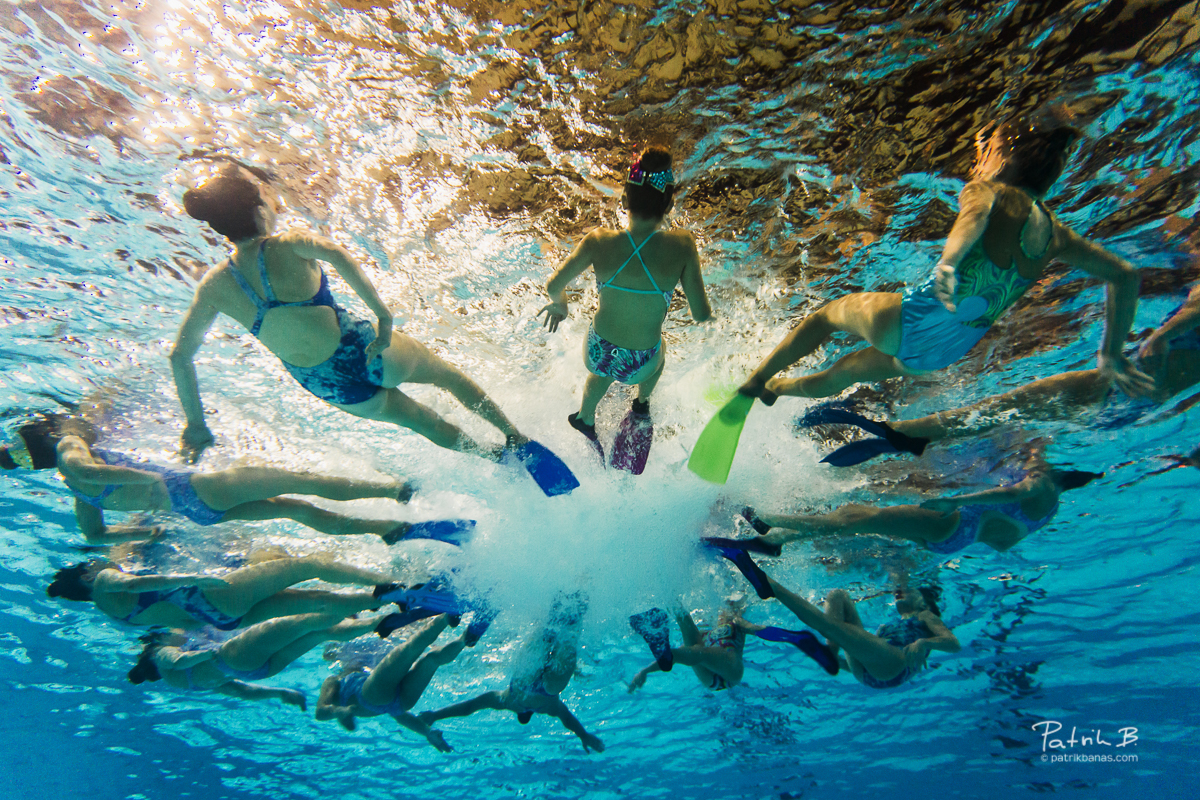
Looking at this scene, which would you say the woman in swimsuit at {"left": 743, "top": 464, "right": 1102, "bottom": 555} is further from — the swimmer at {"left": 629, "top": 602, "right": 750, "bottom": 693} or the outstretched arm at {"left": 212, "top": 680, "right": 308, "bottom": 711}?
the outstretched arm at {"left": 212, "top": 680, "right": 308, "bottom": 711}

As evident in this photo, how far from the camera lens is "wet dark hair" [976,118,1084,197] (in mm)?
3520

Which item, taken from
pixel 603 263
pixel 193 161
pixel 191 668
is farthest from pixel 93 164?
pixel 191 668

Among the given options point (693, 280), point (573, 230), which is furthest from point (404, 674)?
point (693, 280)

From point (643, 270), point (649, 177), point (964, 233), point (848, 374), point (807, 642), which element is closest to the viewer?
point (964, 233)

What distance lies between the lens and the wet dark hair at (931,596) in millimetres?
9409

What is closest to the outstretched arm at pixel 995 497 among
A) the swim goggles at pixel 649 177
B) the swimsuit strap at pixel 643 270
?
the swimsuit strap at pixel 643 270

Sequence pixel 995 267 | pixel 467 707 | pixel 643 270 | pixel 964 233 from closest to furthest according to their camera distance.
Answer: pixel 964 233
pixel 995 267
pixel 643 270
pixel 467 707

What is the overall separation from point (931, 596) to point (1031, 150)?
1071 centimetres

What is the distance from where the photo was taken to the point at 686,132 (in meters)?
4.20

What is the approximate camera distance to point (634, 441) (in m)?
6.19

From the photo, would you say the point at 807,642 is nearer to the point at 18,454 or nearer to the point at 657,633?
the point at 657,633

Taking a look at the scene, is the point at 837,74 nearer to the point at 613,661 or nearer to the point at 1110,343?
the point at 1110,343

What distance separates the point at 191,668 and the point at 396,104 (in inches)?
414

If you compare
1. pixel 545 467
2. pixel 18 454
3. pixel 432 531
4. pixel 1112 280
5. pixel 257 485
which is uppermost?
pixel 1112 280
